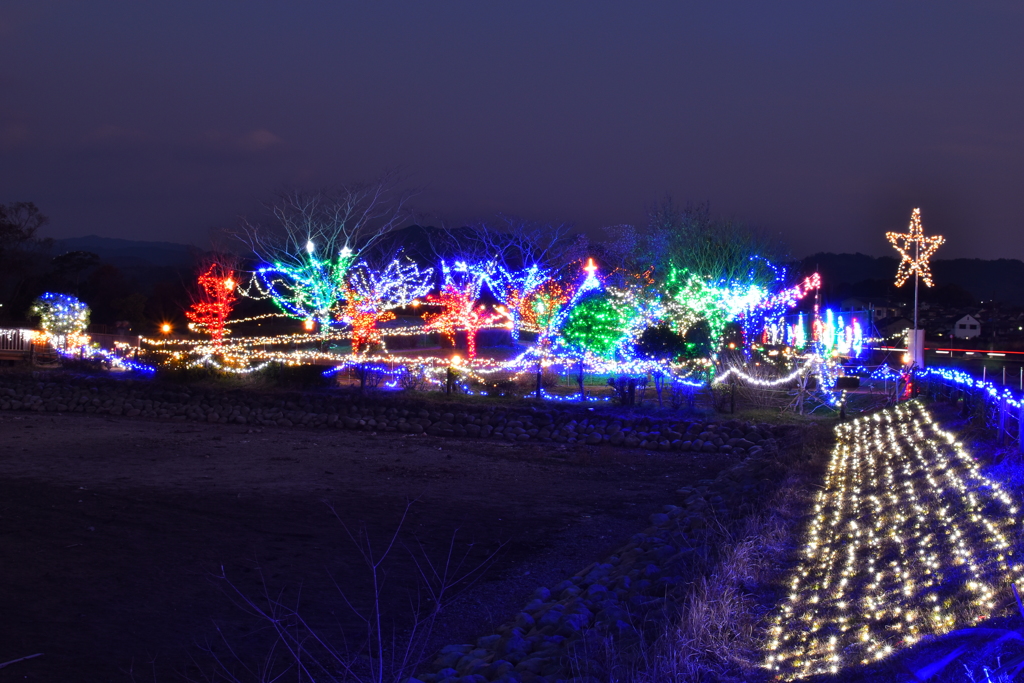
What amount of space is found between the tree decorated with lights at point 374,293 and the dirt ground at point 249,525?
11377 millimetres

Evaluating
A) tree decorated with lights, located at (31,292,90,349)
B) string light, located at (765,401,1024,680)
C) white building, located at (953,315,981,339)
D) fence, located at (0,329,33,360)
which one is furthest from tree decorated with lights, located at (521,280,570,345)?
white building, located at (953,315,981,339)

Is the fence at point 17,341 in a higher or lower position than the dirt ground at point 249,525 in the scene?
higher

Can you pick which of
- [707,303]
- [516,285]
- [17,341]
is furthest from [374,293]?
[17,341]

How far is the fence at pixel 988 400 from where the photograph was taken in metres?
8.05

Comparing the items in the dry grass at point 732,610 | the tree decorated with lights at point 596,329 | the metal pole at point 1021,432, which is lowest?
the dry grass at point 732,610

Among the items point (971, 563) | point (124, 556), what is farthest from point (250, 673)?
point (971, 563)

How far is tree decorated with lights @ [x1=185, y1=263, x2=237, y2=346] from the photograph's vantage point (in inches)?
1426

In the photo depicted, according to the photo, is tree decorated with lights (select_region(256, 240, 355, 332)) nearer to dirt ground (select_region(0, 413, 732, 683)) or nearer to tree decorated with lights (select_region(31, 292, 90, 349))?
tree decorated with lights (select_region(31, 292, 90, 349))

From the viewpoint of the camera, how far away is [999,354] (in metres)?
30.5


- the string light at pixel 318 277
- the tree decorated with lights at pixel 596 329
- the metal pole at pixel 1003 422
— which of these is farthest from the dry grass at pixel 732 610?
the string light at pixel 318 277

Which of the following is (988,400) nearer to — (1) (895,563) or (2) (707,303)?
(1) (895,563)

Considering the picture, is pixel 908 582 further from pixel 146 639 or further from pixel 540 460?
pixel 540 460

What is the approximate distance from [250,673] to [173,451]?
847cm

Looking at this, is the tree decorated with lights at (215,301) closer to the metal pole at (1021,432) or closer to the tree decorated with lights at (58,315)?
the tree decorated with lights at (58,315)
